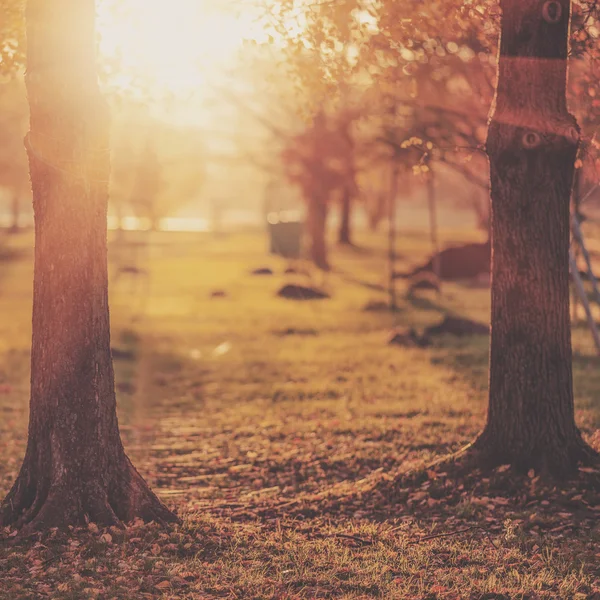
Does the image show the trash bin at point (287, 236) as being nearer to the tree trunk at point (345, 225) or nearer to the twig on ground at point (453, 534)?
the tree trunk at point (345, 225)

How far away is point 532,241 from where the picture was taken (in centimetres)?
896

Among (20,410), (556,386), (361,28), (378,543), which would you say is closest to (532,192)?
(556,386)

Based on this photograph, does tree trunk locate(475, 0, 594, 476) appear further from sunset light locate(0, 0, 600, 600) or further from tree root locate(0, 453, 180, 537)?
tree root locate(0, 453, 180, 537)

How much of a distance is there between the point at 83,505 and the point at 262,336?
45.8 ft

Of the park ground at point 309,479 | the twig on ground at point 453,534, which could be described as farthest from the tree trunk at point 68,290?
the twig on ground at point 453,534

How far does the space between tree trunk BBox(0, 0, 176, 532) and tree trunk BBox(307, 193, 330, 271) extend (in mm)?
31329

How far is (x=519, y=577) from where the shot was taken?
273 inches

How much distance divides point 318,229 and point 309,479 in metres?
30.6

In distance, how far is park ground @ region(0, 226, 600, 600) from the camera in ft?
23.0

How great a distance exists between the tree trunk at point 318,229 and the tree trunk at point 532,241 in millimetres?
30106

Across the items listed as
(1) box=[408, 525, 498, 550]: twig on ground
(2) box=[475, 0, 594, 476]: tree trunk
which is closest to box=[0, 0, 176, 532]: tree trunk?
(1) box=[408, 525, 498, 550]: twig on ground

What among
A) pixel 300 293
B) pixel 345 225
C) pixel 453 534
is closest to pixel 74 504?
pixel 453 534

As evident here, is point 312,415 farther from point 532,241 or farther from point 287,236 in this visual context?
point 287,236

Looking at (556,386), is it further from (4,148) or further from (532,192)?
(4,148)
